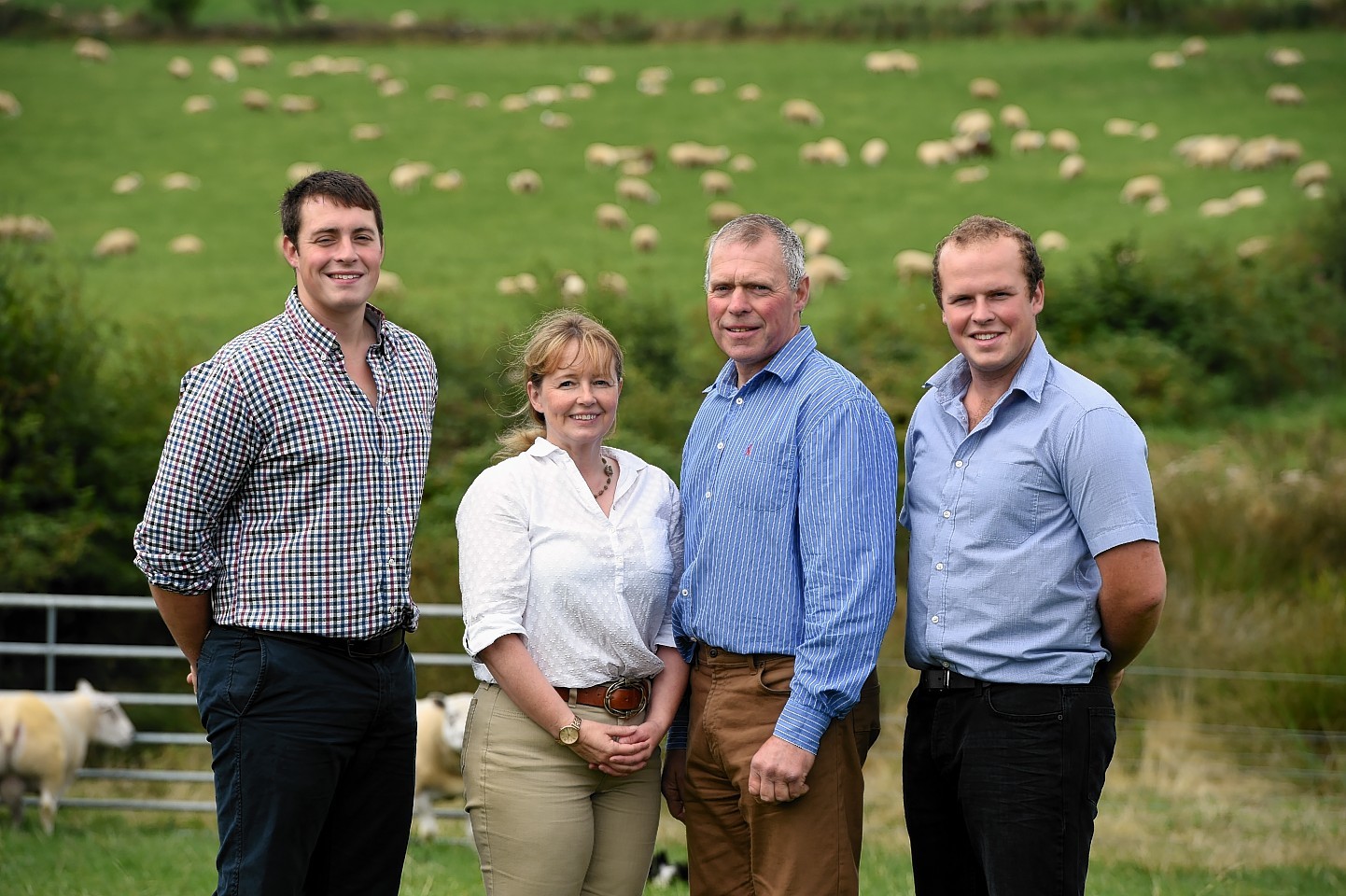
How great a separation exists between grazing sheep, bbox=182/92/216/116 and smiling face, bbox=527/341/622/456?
25.3 m

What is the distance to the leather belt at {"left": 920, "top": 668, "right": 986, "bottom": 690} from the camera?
121 inches

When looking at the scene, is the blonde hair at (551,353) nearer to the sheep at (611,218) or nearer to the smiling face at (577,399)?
the smiling face at (577,399)

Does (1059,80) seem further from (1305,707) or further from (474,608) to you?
(474,608)

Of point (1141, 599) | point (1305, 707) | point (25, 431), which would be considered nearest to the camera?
point (1141, 599)

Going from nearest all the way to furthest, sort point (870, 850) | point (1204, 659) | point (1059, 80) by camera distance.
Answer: point (870, 850), point (1204, 659), point (1059, 80)

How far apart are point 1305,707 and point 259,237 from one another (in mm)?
16745

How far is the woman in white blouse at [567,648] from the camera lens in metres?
3.12

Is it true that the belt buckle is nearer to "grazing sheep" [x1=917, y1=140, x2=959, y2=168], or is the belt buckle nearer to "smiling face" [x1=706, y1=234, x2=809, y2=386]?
"smiling face" [x1=706, y1=234, x2=809, y2=386]

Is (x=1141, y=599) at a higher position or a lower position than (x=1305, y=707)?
higher

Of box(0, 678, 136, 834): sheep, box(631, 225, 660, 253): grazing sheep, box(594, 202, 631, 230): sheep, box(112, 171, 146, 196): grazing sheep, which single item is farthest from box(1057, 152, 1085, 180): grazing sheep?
box(0, 678, 136, 834): sheep

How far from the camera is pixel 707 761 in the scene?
3.18m

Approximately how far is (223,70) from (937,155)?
15.2 meters

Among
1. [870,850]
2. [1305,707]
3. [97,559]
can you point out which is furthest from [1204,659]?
[97,559]

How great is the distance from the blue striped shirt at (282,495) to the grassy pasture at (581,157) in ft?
36.7
